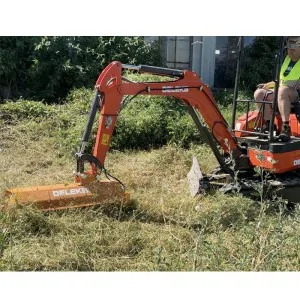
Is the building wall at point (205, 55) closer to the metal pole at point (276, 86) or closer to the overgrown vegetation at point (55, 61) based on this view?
the overgrown vegetation at point (55, 61)

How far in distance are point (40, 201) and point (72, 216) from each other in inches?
14.3

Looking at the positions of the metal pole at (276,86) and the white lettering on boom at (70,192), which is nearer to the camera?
the white lettering on boom at (70,192)

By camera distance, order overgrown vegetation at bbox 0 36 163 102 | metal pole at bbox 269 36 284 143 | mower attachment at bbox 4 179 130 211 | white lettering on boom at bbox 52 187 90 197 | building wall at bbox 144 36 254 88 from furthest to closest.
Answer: building wall at bbox 144 36 254 88 → overgrown vegetation at bbox 0 36 163 102 → metal pole at bbox 269 36 284 143 → white lettering on boom at bbox 52 187 90 197 → mower attachment at bbox 4 179 130 211

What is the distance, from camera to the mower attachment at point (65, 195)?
14.4ft

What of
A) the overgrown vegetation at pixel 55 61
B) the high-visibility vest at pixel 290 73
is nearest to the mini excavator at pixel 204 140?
the high-visibility vest at pixel 290 73

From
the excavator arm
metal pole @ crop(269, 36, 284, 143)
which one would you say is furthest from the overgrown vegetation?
metal pole @ crop(269, 36, 284, 143)

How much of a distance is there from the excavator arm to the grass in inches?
23.6

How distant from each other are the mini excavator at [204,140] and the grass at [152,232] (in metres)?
0.18

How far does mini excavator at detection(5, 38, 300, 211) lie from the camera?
179 inches

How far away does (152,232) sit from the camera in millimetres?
4418

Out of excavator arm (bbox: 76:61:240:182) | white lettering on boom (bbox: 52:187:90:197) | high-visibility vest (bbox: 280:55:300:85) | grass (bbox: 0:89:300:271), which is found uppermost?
high-visibility vest (bbox: 280:55:300:85)

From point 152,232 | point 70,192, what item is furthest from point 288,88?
point 70,192

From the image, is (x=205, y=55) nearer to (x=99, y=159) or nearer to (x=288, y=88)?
(x=288, y=88)

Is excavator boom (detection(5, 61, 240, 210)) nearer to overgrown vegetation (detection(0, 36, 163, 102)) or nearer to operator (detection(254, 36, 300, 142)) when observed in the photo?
operator (detection(254, 36, 300, 142))
